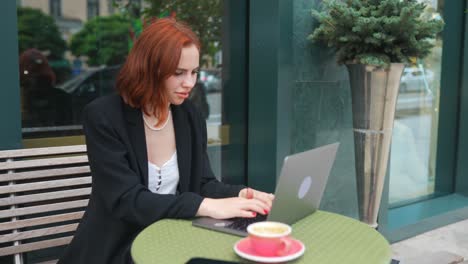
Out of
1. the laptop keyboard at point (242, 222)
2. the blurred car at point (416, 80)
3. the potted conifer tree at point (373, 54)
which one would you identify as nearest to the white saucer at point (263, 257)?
the laptop keyboard at point (242, 222)

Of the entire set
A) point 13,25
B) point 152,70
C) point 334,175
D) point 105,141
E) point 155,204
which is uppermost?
point 13,25

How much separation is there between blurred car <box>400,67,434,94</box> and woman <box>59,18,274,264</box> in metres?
2.96

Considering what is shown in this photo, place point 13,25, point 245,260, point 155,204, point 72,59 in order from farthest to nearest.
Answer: point 72,59 < point 13,25 < point 155,204 < point 245,260

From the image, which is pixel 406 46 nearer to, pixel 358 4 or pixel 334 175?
pixel 358 4

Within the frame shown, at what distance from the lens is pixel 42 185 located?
2.34 metres

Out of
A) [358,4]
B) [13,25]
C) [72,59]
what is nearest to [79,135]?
[13,25]

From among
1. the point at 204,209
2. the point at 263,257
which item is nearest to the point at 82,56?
the point at 204,209

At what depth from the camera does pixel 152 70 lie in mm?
1770

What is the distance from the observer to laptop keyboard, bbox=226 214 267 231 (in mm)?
1600

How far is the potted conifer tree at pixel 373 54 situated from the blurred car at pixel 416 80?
66.1 inches

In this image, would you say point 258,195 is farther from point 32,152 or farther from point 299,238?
point 32,152

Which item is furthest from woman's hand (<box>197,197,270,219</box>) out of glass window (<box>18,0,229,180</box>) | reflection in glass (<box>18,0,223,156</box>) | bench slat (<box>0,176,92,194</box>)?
reflection in glass (<box>18,0,223,156</box>)

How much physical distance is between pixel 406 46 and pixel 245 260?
1.79 meters

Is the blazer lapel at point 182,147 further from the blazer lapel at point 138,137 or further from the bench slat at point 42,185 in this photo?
the bench slat at point 42,185
